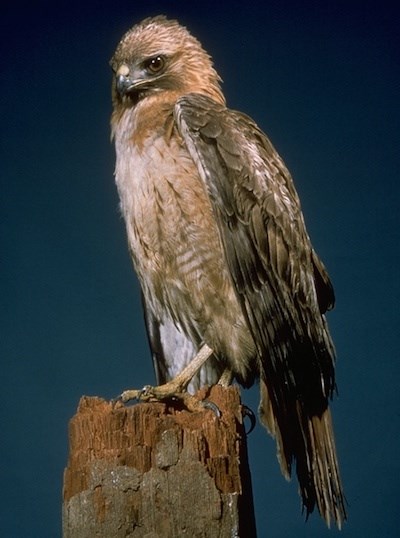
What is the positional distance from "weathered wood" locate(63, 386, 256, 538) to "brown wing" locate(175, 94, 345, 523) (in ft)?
2.63

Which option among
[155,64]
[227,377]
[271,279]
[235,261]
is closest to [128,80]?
[155,64]

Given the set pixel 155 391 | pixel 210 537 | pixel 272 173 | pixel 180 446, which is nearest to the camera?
pixel 210 537

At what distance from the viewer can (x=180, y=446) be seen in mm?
2111

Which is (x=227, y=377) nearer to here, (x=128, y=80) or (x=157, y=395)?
(x=157, y=395)

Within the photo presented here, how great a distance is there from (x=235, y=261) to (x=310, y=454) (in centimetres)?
87

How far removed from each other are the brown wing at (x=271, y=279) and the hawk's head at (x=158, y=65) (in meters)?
0.35

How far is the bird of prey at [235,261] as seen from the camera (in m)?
3.02

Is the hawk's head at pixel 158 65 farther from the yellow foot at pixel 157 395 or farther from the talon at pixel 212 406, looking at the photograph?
the talon at pixel 212 406

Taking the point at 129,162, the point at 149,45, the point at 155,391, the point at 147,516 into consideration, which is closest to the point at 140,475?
the point at 147,516

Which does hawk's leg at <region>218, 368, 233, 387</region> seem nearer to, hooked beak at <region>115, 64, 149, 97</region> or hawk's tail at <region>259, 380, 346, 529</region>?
hawk's tail at <region>259, 380, 346, 529</region>

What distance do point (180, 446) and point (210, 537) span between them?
0.27 metres

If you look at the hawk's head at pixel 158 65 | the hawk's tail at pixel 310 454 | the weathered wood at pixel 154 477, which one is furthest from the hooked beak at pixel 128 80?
the weathered wood at pixel 154 477

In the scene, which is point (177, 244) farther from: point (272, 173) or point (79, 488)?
point (79, 488)

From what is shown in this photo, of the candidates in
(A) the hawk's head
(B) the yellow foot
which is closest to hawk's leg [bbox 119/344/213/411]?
(B) the yellow foot
